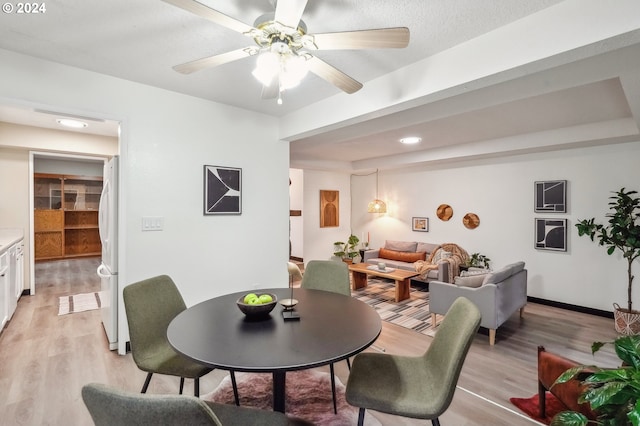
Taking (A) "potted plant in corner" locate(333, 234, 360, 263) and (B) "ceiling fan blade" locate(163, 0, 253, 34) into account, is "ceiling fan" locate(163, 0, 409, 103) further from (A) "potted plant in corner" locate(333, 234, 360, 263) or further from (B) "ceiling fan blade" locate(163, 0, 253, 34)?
(A) "potted plant in corner" locate(333, 234, 360, 263)

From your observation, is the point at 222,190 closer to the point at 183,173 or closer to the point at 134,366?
the point at 183,173

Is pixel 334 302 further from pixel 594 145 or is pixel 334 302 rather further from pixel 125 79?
pixel 594 145

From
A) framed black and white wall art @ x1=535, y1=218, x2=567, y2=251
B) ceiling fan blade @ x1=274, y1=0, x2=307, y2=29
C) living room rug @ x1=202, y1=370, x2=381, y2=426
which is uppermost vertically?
ceiling fan blade @ x1=274, y1=0, x2=307, y2=29

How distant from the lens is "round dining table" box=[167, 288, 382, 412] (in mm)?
1248

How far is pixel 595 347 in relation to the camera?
1.45 metres

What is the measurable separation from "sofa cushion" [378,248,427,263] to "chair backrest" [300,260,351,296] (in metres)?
3.59

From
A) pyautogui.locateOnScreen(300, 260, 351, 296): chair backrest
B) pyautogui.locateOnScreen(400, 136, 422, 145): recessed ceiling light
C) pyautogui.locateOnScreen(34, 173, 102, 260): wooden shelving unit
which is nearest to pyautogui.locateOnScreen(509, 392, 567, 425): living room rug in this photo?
pyautogui.locateOnScreen(300, 260, 351, 296): chair backrest

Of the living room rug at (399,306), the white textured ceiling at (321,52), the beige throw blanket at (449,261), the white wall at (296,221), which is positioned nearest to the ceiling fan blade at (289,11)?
the white textured ceiling at (321,52)

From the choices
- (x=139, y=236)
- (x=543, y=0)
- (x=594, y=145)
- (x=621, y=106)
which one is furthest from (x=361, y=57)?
(x=594, y=145)

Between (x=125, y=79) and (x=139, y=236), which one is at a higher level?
(x=125, y=79)

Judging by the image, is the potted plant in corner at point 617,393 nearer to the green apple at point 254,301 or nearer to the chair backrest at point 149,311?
the green apple at point 254,301

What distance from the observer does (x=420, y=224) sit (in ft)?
20.9

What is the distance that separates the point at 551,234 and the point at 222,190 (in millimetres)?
4760

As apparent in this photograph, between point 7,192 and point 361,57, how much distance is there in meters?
5.48
